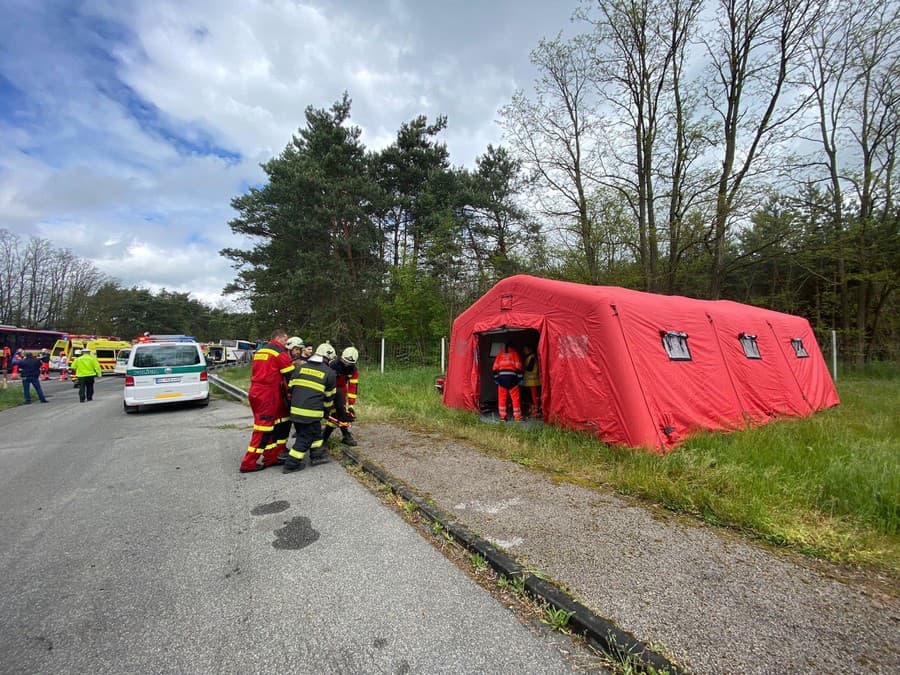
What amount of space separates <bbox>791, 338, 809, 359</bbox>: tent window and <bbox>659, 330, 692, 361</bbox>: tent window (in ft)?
16.1

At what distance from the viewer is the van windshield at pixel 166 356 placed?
375 inches

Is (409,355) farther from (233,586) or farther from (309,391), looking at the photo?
(233,586)

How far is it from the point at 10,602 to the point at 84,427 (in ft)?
25.2

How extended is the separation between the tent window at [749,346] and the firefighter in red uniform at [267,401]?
809 centimetres

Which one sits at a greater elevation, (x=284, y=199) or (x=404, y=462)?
(x=284, y=199)

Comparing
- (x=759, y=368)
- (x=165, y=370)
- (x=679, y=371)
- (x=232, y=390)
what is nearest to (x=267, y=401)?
(x=679, y=371)

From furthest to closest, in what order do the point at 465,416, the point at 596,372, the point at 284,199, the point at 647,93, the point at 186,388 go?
the point at 284,199, the point at 647,93, the point at 186,388, the point at 465,416, the point at 596,372

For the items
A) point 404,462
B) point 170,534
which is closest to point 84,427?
point 170,534

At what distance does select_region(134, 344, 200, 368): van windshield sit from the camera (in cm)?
953

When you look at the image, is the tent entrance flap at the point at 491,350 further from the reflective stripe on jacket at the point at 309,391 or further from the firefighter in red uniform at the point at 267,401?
the firefighter in red uniform at the point at 267,401

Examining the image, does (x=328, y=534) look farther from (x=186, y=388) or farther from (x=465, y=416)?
(x=186, y=388)

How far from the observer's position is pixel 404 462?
5.17 m

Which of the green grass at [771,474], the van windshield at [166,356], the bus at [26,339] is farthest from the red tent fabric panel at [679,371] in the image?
the bus at [26,339]

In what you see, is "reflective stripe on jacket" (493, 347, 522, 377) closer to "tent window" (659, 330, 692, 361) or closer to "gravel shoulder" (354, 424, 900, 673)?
"tent window" (659, 330, 692, 361)
